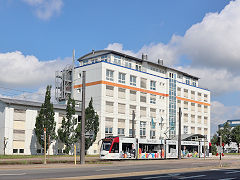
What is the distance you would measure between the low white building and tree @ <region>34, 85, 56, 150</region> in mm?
1989

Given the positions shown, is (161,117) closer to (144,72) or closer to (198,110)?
(144,72)

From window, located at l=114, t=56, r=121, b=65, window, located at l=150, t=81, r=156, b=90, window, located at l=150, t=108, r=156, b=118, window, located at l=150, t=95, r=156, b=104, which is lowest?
window, located at l=150, t=108, r=156, b=118

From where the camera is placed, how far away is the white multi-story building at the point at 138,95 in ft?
218

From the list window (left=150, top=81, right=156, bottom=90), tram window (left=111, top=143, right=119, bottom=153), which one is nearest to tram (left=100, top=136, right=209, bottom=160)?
tram window (left=111, top=143, right=119, bottom=153)

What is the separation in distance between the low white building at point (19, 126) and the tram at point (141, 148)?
57.4 feet

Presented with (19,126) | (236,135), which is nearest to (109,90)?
(19,126)

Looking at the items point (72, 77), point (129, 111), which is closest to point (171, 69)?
point (129, 111)

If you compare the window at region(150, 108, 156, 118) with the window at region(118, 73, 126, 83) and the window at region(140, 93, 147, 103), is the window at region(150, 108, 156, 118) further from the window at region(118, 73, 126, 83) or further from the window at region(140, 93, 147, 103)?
the window at region(118, 73, 126, 83)

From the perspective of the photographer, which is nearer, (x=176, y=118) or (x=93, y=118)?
(x=93, y=118)

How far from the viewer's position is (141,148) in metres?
44.9

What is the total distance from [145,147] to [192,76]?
2080 inches

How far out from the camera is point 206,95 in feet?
317

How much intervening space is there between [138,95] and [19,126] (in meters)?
28.1

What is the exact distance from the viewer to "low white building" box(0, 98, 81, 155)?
51875mm
